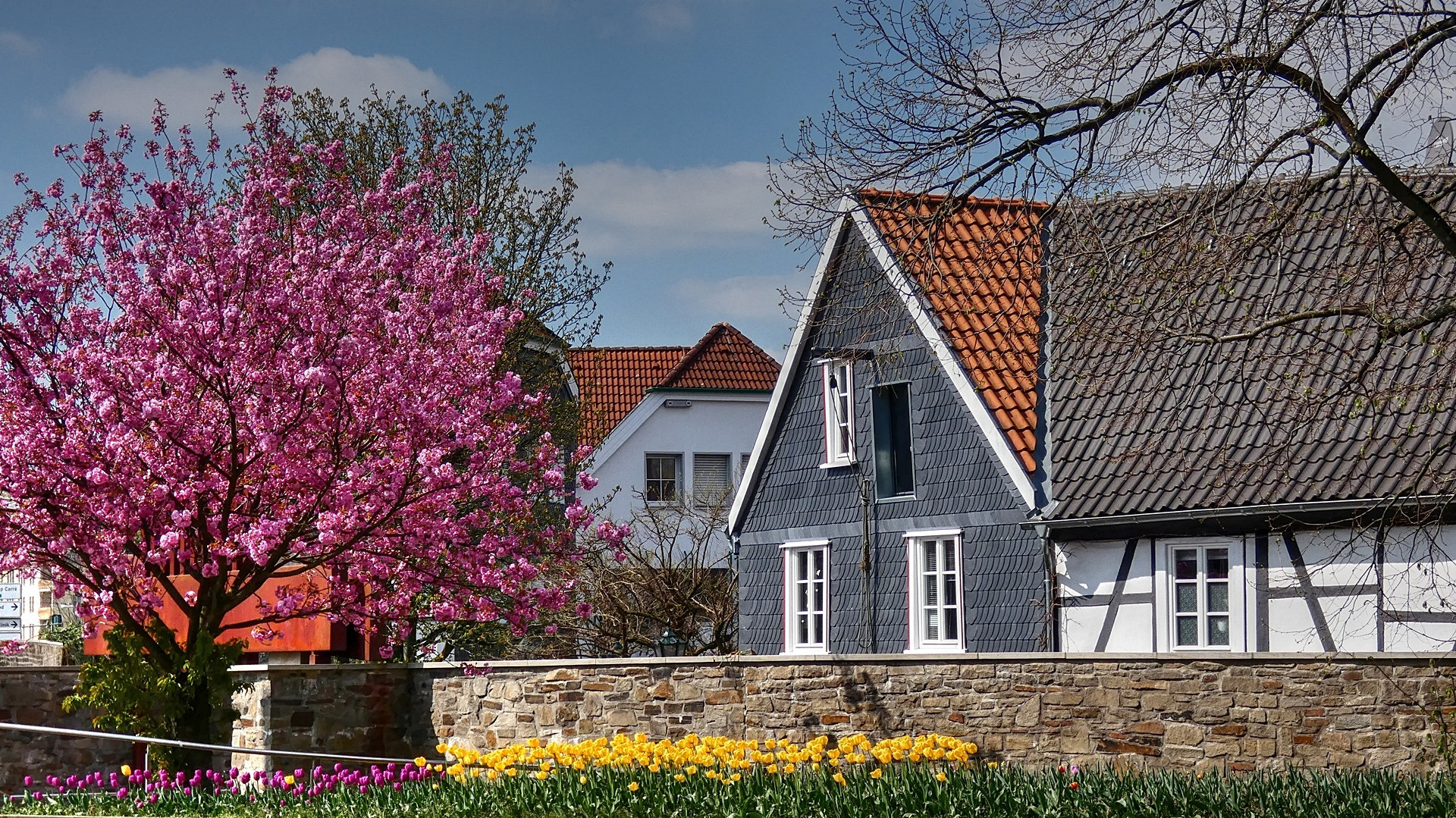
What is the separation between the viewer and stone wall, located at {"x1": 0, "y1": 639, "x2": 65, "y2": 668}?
25950 millimetres

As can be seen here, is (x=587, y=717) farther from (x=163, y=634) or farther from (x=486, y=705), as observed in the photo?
(x=163, y=634)

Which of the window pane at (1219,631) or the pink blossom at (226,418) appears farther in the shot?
the window pane at (1219,631)

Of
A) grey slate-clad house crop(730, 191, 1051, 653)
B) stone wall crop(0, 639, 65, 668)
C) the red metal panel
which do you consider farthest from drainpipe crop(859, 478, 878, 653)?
stone wall crop(0, 639, 65, 668)

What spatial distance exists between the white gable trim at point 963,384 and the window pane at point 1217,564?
7.61ft

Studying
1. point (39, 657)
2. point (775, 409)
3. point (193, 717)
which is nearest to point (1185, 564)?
point (775, 409)

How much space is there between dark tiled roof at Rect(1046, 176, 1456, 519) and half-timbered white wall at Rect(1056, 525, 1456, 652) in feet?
1.78

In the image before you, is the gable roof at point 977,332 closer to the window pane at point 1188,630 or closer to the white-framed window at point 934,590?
the white-framed window at point 934,590

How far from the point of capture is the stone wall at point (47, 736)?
1872cm

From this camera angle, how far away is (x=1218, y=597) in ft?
58.4

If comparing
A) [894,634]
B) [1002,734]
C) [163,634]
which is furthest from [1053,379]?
[163,634]

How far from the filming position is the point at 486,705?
664 inches

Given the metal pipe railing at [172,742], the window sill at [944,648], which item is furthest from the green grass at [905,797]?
the window sill at [944,648]

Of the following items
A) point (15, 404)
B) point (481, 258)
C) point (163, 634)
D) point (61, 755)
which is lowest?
point (61, 755)

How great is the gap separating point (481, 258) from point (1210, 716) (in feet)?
44.8
